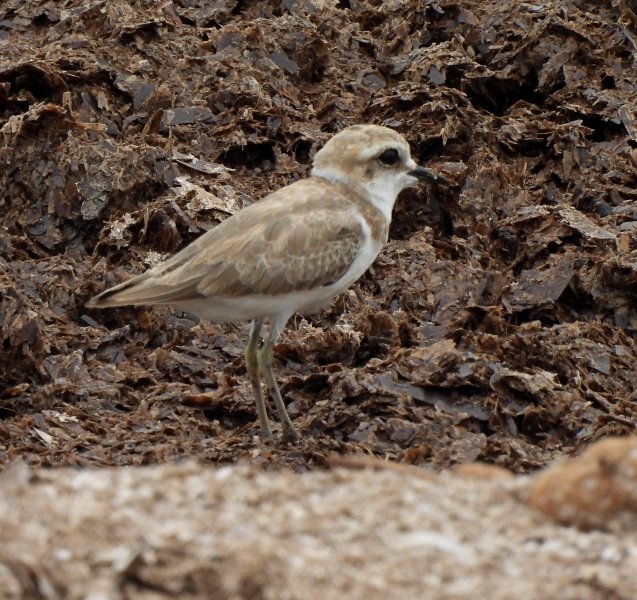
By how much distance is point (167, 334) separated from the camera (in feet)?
31.2

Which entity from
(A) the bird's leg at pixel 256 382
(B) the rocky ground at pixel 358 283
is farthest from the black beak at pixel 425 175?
(A) the bird's leg at pixel 256 382

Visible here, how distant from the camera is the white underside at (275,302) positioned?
8.08m

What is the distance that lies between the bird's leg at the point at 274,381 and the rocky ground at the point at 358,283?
0.18 meters

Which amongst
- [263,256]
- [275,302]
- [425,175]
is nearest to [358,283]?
[425,175]

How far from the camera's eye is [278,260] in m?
8.09

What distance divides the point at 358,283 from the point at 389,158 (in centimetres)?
169

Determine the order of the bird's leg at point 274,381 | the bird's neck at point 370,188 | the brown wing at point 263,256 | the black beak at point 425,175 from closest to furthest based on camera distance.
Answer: the brown wing at point 263,256 < the bird's leg at point 274,381 < the bird's neck at point 370,188 < the black beak at point 425,175

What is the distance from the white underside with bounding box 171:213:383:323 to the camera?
8.08 metres

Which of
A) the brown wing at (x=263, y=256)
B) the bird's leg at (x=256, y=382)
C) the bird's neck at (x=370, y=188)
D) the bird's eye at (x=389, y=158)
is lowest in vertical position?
the bird's leg at (x=256, y=382)

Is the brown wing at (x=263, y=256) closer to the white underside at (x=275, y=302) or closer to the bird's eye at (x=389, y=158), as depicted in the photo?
the white underside at (x=275, y=302)

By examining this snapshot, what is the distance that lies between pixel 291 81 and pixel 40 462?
18.2ft

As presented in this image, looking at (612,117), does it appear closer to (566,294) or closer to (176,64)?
(566,294)

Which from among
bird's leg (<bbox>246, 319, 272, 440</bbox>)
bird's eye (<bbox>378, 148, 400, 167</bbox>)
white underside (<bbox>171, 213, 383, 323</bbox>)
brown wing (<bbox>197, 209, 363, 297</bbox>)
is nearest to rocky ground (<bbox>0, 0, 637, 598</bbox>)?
bird's leg (<bbox>246, 319, 272, 440</bbox>)

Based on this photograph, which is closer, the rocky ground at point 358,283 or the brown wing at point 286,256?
the rocky ground at point 358,283
